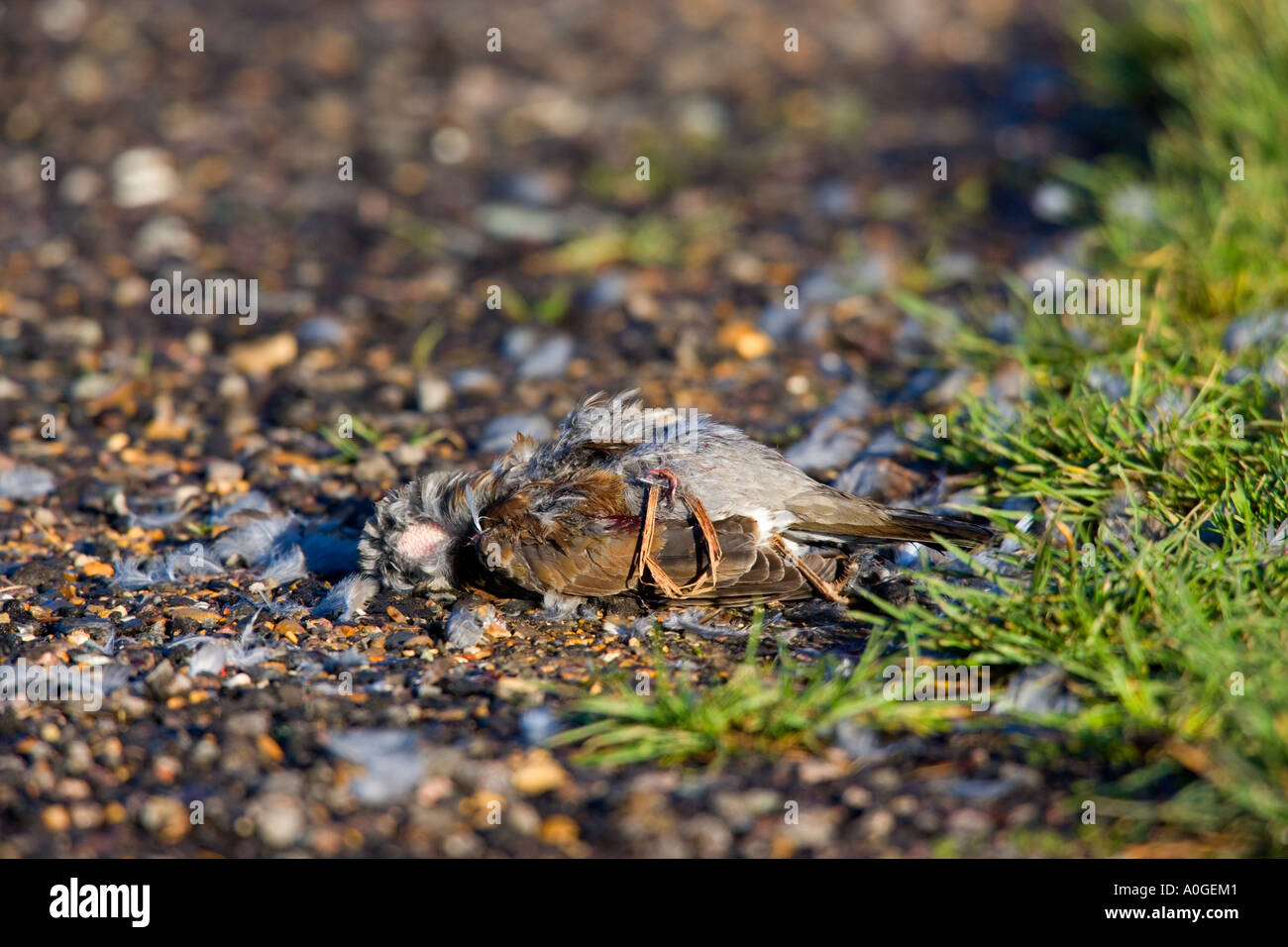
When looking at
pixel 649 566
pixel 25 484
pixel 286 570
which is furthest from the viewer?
pixel 25 484

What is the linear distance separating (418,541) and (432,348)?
2.20 meters

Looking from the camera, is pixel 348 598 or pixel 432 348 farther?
pixel 432 348

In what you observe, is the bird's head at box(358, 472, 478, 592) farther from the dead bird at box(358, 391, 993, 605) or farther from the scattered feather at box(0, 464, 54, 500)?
the scattered feather at box(0, 464, 54, 500)

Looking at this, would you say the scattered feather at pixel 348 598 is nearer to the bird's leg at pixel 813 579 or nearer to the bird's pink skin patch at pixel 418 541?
the bird's pink skin patch at pixel 418 541

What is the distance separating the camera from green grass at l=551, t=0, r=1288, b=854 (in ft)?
9.53

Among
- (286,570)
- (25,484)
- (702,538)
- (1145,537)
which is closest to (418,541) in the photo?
(286,570)

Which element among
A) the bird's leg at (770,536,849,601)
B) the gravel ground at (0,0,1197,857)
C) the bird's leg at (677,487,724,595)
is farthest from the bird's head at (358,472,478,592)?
the bird's leg at (770,536,849,601)

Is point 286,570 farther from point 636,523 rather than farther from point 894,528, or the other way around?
point 894,528

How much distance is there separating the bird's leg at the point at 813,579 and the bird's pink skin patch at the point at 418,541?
1021mm

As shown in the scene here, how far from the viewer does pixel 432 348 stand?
590 centimetres

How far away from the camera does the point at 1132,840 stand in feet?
9.07

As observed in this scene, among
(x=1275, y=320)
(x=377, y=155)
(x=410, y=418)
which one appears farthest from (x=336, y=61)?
(x=1275, y=320)

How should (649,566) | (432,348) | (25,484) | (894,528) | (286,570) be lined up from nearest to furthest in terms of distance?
(649,566)
(894,528)
(286,570)
(25,484)
(432,348)
